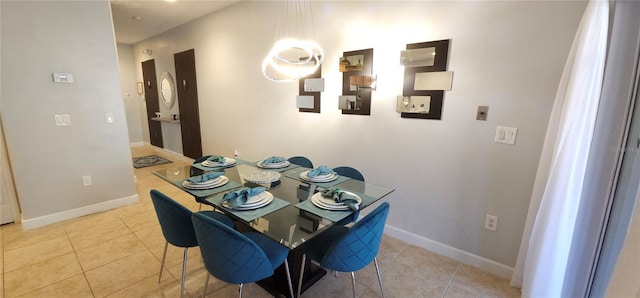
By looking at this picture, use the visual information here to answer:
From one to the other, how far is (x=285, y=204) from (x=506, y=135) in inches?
63.0

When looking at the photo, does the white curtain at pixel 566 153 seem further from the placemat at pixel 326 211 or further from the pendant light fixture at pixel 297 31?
the pendant light fixture at pixel 297 31

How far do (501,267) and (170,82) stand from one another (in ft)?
18.8

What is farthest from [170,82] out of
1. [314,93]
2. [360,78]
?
[360,78]

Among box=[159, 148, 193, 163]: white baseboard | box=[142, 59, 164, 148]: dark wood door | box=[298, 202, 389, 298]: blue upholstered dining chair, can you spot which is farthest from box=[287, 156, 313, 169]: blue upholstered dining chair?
box=[142, 59, 164, 148]: dark wood door

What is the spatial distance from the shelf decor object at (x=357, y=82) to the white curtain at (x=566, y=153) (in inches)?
52.3

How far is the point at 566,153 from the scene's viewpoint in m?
1.37

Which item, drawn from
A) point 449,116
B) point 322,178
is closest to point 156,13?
point 322,178

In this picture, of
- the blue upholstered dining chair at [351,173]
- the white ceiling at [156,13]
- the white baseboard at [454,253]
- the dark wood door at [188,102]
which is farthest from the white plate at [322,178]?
the dark wood door at [188,102]

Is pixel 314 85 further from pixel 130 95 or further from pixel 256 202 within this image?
pixel 130 95

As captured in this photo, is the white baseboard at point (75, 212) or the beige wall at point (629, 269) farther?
the white baseboard at point (75, 212)

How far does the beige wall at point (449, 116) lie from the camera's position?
5.63 ft

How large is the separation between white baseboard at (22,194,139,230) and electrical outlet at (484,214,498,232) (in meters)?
3.78

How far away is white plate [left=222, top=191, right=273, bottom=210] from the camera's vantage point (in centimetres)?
144

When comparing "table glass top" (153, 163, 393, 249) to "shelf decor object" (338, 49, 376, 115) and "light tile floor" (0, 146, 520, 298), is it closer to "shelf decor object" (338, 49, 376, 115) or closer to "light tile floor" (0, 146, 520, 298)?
"light tile floor" (0, 146, 520, 298)
